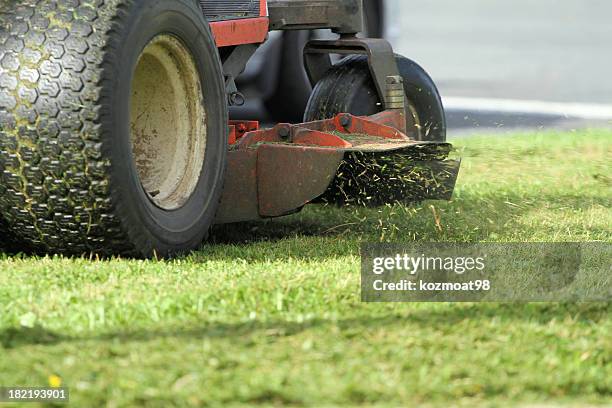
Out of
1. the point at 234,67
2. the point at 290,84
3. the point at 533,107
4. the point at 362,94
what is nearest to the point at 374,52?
the point at 362,94

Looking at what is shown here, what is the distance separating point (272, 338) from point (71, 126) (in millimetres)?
1488

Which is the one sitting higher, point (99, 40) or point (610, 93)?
point (99, 40)

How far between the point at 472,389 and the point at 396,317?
76cm

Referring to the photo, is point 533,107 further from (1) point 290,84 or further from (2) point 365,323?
(2) point 365,323

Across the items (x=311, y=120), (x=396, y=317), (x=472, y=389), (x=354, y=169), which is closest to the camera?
(x=472, y=389)

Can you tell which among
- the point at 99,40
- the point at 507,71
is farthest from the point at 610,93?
the point at 99,40

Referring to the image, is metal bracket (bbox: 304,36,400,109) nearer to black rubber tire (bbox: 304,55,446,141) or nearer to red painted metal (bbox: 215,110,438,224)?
black rubber tire (bbox: 304,55,446,141)

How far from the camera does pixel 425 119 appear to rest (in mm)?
8086

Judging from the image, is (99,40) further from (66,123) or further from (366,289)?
(366,289)

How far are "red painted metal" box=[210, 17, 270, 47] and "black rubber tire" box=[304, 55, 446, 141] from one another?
617mm

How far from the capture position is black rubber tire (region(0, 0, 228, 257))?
17.8 feet

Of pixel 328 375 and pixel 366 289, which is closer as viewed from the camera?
pixel 328 375

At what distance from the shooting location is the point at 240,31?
704 centimetres

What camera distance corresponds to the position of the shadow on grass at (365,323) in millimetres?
4418
